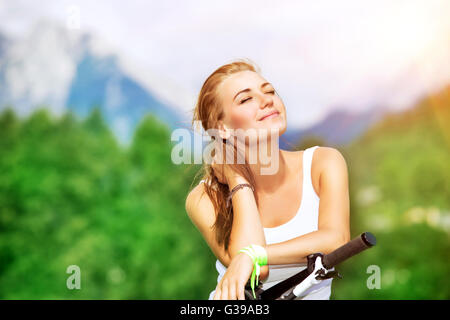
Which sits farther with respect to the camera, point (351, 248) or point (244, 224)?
point (244, 224)

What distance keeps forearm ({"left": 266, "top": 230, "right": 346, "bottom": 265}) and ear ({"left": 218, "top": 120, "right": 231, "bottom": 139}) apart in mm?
667

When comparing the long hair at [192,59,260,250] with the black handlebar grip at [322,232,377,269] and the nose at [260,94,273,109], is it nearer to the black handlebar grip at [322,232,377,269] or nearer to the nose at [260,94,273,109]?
the nose at [260,94,273,109]

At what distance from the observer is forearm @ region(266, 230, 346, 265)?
2160mm

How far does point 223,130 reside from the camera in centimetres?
262

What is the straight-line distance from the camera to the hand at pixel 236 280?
201cm

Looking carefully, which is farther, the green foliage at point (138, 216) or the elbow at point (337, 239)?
the green foliage at point (138, 216)

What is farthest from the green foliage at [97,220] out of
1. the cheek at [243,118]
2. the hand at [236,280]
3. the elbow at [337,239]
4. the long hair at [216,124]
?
the hand at [236,280]

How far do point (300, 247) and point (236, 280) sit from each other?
0.33m

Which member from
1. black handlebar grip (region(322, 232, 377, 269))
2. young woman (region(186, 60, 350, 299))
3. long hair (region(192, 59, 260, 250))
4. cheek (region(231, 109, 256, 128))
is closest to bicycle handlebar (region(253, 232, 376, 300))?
black handlebar grip (region(322, 232, 377, 269))

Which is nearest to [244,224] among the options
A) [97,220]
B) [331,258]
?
[331,258]

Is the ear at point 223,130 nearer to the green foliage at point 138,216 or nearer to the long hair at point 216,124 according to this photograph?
the long hair at point 216,124

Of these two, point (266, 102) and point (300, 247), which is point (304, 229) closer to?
point (300, 247)

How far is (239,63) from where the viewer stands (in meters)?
2.67
